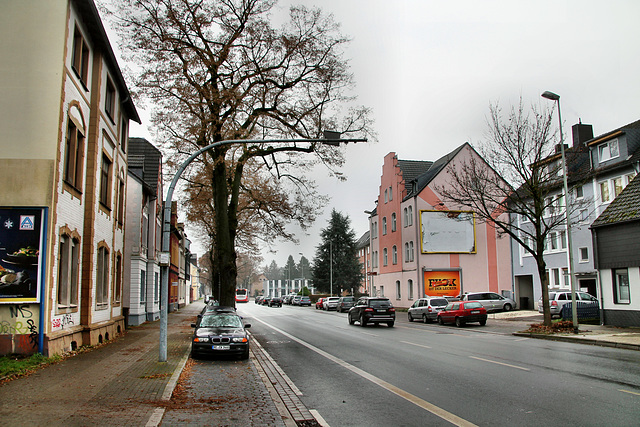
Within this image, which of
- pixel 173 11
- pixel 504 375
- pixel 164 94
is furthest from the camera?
pixel 164 94

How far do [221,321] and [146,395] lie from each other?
7.28m

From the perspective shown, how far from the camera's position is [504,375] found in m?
11.5

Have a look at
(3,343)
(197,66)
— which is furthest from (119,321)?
(197,66)

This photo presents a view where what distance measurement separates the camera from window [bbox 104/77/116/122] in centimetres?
1936

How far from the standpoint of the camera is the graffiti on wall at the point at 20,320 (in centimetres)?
1246

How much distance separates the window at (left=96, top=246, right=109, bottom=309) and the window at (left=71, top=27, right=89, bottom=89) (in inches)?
243

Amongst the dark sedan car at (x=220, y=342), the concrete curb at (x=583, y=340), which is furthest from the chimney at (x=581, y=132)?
→ the dark sedan car at (x=220, y=342)

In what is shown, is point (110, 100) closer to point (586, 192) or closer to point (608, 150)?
point (608, 150)

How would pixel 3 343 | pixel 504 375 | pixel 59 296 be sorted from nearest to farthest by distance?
1. pixel 504 375
2. pixel 3 343
3. pixel 59 296

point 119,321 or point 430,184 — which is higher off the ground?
point 430,184

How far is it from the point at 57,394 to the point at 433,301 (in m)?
26.9

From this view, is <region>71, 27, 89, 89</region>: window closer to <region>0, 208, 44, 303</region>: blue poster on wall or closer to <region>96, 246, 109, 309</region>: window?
<region>0, 208, 44, 303</region>: blue poster on wall

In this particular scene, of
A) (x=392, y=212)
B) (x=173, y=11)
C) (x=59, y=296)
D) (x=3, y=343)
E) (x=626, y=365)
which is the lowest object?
(x=626, y=365)

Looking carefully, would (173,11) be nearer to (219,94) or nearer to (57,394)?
(219,94)
